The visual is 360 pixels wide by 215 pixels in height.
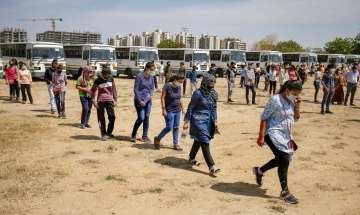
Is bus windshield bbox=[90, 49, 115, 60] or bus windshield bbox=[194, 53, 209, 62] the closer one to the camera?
bus windshield bbox=[90, 49, 115, 60]

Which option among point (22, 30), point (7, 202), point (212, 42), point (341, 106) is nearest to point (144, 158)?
point (7, 202)

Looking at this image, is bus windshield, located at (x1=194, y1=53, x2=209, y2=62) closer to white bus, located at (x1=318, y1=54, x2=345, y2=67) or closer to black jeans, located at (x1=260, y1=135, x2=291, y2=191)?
white bus, located at (x1=318, y1=54, x2=345, y2=67)

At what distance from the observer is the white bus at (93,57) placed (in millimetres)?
28577

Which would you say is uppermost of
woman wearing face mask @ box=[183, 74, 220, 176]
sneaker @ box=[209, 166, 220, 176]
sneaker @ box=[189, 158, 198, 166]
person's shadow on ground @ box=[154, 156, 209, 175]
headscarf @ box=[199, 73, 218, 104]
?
headscarf @ box=[199, 73, 218, 104]

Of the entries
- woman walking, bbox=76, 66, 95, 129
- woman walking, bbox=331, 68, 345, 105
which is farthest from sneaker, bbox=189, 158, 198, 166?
woman walking, bbox=331, 68, 345, 105

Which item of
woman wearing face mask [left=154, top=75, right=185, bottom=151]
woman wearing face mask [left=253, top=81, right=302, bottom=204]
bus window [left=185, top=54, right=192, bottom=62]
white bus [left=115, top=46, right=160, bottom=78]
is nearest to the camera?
woman wearing face mask [left=253, top=81, right=302, bottom=204]

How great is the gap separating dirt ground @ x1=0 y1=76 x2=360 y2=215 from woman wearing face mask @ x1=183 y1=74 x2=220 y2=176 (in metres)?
0.49

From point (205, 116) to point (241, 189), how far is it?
4.35ft

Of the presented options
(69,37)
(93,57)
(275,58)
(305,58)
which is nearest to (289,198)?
(93,57)

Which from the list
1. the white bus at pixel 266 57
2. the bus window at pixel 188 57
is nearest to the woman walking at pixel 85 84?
the bus window at pixel 188 57

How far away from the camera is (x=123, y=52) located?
33750 mm

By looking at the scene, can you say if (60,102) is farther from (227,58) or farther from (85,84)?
(227,58)

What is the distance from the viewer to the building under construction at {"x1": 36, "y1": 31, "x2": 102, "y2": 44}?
100500 mm

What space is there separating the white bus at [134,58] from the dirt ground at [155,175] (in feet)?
66.5
